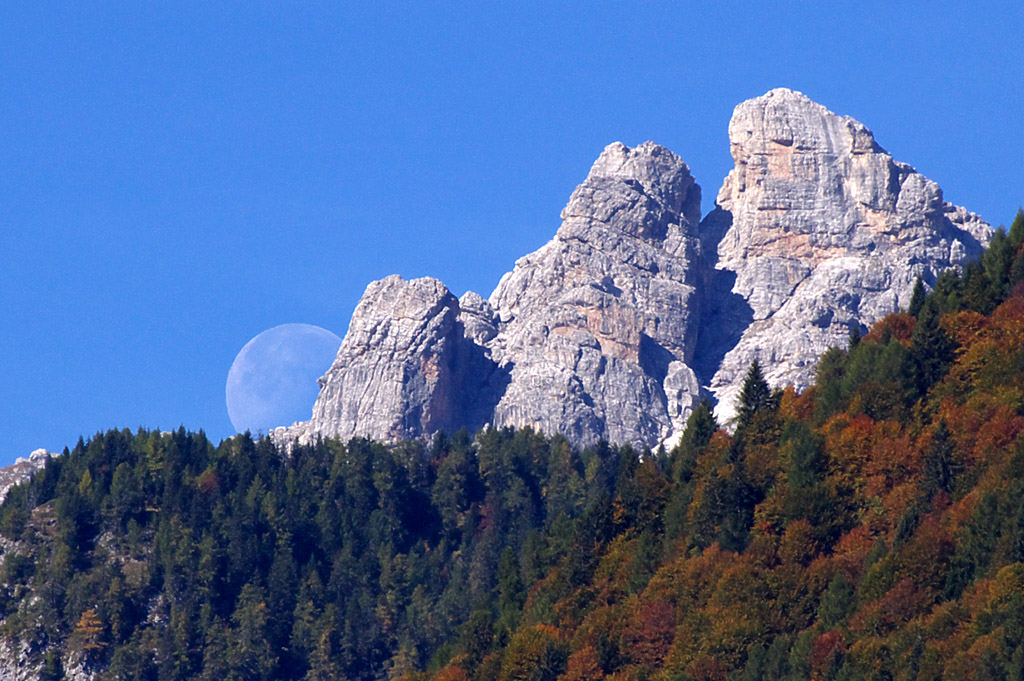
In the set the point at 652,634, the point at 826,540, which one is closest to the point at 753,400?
the point at 826,540

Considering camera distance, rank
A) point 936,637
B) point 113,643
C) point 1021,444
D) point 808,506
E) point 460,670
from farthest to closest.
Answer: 1. point 113,643
2. point 460,670
3. point 808,506
4. point 1021,444
5. point 936,637

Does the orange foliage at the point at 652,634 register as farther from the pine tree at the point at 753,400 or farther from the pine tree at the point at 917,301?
the pine tree at the point at 917,301

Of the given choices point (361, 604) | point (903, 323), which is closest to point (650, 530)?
point (903, 323)

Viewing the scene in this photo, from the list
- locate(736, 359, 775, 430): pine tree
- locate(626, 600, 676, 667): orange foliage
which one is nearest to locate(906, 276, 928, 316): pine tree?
locate(736, 359, 775, 430): pine tree

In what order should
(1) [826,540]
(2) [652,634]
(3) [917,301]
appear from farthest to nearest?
1. (3) [917,301]
2. (2) [652,634]
3. (1) [826,540]

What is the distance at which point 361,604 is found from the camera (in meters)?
198

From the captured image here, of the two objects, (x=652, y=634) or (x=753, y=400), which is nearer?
(x=652, y=634)

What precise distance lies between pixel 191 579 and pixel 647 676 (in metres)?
83.7

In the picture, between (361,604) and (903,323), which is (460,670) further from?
(361,604)

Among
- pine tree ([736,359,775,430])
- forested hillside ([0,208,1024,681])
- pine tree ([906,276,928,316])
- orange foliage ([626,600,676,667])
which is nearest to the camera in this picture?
forested hillside ([0,208,1024,681])

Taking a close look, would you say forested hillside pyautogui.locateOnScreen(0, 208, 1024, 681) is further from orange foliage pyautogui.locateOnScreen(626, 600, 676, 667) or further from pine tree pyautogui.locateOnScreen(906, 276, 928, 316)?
pine tree pyautogui.locateOnScreen(906, 276, 928, 316)

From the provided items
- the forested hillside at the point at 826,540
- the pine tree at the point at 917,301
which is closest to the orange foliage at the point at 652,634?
the forested hillside at the point at 826,540

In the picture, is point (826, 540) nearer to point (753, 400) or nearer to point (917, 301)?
point (753, 400)

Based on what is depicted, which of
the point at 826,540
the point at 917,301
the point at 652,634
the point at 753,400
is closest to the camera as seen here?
the point at 826,540
